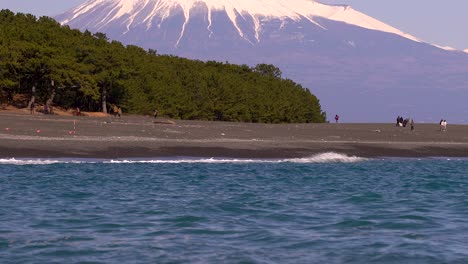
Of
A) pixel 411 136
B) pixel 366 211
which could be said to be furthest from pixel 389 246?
pixel 411 136

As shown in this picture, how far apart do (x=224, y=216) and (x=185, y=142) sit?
37.5 m

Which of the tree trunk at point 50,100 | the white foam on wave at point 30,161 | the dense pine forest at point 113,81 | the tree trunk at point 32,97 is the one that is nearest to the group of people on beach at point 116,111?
the dense pine forest at point 113,81

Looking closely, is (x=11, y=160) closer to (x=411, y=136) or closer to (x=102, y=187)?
(x=102, y=187)

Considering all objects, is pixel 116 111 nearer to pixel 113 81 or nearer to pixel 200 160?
Result: pixel 113 81

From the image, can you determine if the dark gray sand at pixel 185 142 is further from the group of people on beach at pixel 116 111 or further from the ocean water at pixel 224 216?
the group of people on beach at pixel 116 111

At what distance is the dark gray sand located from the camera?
59.7 metres

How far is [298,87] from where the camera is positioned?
17625 centimetres

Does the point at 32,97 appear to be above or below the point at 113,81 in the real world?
below

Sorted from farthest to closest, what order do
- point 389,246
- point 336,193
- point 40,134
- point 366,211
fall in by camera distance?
point 40,134, point 336,193, point 366,211, point 389,246

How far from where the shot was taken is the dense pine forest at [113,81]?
327ft

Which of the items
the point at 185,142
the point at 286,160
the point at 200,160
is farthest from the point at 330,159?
the point at 200,160

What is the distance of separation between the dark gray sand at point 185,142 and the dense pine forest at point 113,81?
2176 centimetres

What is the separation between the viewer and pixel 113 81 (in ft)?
356

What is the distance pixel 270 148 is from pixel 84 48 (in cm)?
4667
